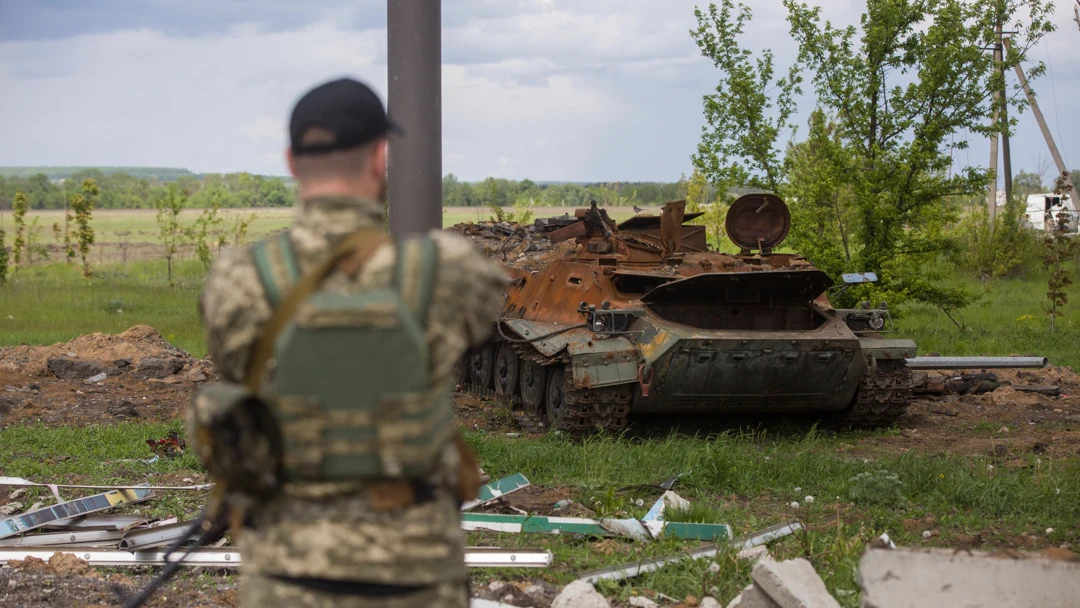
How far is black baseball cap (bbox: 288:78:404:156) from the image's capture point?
2.63 m

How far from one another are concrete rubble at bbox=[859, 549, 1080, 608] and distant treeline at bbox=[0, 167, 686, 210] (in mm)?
31684

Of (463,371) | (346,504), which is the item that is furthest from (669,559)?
(463,371)

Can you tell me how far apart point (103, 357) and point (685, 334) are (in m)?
7.49

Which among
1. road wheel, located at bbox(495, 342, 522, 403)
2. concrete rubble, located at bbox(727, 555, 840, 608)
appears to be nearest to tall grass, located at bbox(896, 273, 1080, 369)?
road wheel, located at bbox(495, 342, 522, 403)

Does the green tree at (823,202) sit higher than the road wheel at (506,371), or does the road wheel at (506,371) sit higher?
the green tree at (823,202)

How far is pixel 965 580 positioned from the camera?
12.1 feet

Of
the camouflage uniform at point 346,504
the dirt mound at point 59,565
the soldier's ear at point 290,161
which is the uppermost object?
the soldier's ear at point 290,161

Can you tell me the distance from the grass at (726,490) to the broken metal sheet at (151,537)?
81cm

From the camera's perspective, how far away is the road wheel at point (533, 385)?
11.2 meters

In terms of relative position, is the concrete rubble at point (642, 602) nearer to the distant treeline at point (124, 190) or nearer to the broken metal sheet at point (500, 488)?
the broken metal sheet at point (500, 488)

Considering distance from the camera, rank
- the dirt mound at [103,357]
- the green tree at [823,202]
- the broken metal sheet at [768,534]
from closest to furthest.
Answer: the broken metal sheet at [768,534]
the dirt mound at [103,357]
the green tree at [823,202]

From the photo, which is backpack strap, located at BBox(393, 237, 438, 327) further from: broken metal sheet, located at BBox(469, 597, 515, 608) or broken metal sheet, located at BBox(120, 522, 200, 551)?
broken metal sheet, located at BBox(120, 522, 200, 551)

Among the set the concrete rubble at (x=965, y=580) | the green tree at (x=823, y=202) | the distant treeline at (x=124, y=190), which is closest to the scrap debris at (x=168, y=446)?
the concrete rubble at (x=965, y=580)

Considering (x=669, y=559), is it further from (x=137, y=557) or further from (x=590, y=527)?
(x=137, y=557)
